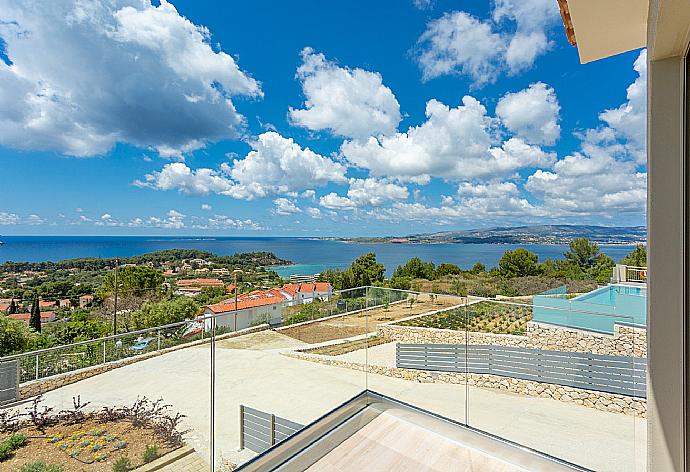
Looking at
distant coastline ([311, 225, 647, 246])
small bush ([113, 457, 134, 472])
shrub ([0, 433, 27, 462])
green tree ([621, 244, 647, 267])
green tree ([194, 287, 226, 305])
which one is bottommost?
small bush ([113, 457, 134, 472])

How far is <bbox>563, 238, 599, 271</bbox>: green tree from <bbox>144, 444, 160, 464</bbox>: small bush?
38.3 ft

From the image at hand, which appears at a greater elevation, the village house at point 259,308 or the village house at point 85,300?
the village house at point 259,308

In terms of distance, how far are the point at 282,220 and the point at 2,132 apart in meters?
13.3

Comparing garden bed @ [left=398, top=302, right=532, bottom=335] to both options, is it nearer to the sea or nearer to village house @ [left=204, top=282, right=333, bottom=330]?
village house @ [left=204, top=282, right=333, bottom=330]

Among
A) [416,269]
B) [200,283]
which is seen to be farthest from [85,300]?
[416,269]

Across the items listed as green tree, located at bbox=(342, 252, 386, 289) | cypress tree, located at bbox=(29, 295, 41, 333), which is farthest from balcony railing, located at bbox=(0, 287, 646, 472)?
green tree, located at bbox=(342, 252, 386, 289)

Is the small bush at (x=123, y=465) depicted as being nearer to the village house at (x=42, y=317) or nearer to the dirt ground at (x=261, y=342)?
the dirt ground at (x=261, y=342)

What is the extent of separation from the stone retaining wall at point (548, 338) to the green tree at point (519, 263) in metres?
8.08

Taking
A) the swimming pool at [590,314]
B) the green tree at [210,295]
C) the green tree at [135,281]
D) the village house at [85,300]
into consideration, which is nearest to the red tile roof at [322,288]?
the green tree at [210,295]

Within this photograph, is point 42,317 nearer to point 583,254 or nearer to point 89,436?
point 89,436

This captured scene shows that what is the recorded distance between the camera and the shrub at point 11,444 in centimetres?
212

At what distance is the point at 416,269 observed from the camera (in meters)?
12.9

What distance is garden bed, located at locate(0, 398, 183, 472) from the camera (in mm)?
2172

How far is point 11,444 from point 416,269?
1166cm
